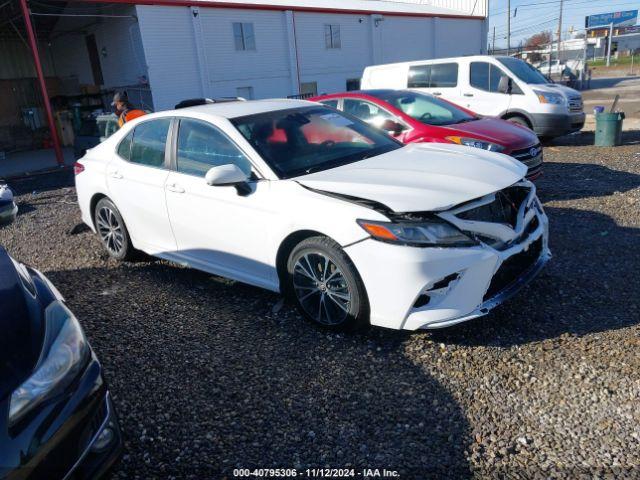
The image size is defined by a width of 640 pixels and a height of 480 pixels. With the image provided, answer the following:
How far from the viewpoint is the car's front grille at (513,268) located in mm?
3347

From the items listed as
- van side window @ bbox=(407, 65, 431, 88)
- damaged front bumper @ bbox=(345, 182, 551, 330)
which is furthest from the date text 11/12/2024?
van side window @ bbox=(407, 65, 431, 88)

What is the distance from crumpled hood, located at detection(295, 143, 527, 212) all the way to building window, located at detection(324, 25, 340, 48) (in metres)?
20.8

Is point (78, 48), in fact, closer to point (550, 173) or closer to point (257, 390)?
point (550, 173)

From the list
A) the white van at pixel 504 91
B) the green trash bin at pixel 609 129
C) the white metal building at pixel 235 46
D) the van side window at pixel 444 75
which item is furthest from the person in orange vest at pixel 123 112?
the white metal building at pixel 235 46

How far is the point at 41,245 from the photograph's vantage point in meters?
6.43

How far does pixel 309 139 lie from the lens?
14.2 ft

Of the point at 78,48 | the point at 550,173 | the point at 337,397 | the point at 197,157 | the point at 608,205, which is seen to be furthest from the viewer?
the point at 78,48

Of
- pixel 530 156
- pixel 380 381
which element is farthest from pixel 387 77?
pixel 380 381

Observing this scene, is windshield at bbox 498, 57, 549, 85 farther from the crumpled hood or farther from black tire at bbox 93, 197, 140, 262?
black tire at bbox 93, 197, 140, 262

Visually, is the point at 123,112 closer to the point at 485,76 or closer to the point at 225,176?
the point at 225,176

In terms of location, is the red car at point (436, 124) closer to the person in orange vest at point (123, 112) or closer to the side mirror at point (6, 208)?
the person in orange vest at point (123, 112)

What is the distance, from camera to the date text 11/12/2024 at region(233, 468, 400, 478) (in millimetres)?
2446

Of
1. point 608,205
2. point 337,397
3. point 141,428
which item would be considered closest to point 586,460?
point 337,397

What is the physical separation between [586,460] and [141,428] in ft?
7.32
